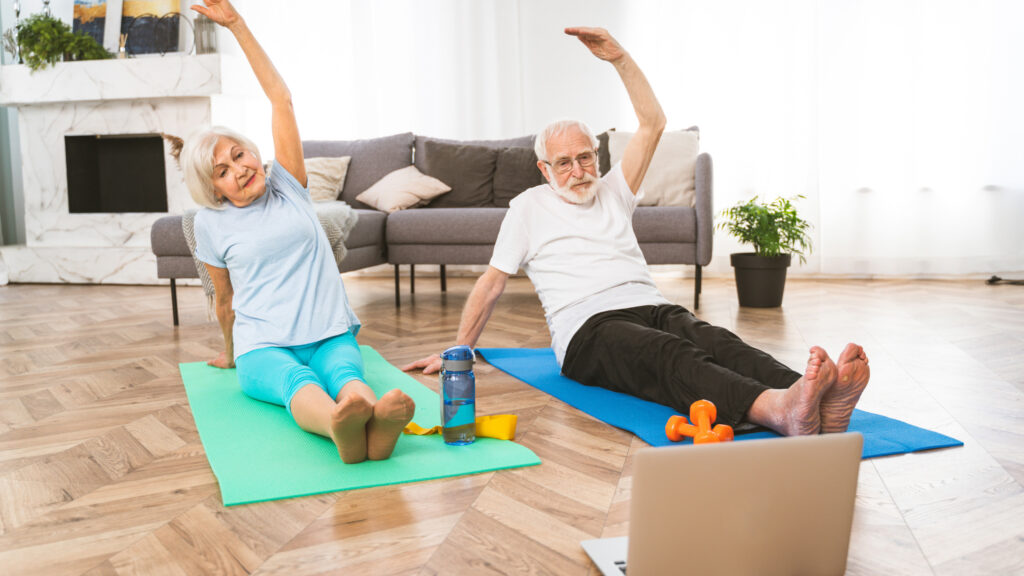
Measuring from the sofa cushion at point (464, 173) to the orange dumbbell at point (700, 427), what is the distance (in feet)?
8.75

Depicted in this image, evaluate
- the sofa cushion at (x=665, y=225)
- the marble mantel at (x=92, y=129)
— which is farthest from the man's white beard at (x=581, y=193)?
the marble mantel at (x=92, y=129)

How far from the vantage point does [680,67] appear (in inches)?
191

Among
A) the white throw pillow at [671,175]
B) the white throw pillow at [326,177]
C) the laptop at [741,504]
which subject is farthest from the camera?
the white throw pillow at [326,177]

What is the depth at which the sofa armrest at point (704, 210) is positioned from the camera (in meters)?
3.61

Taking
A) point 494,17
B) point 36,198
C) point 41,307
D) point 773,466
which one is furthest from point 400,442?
point 36,198

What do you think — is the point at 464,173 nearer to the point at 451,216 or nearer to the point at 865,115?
the point at 451,216

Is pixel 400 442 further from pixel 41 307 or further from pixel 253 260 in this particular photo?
pixel 41 307

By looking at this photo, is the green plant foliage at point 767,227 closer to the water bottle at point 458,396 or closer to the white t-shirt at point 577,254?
the white t-shirt at point 577,254

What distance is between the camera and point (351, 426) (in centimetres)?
148

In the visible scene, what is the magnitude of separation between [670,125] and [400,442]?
372cm

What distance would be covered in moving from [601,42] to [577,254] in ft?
1.89

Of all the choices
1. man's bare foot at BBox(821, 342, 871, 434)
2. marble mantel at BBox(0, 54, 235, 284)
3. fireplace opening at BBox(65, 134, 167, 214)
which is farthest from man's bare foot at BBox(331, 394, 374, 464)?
fireplace opening at BBox(65, 134, 167, 214)

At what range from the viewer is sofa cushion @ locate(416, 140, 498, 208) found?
165 inches

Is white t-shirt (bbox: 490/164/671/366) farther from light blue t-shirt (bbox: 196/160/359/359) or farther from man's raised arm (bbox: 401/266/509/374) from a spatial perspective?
light blue t-shirt (bbox: 196/160/359/359)
